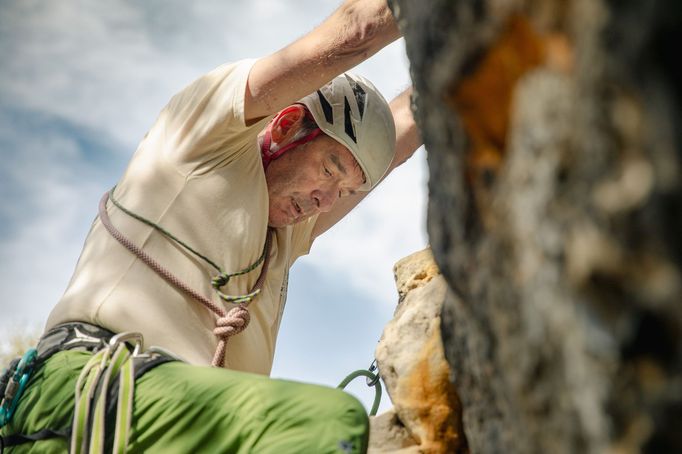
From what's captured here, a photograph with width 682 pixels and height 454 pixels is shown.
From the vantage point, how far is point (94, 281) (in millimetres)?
2934

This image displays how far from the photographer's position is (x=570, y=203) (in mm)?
1024

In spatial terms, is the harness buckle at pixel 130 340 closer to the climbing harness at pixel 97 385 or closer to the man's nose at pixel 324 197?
the climbing harness at pixel 97 385

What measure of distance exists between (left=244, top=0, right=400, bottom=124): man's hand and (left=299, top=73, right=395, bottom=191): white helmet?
0.44 metres

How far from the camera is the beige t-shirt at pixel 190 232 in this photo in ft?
9.45

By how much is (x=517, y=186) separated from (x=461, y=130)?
21cm

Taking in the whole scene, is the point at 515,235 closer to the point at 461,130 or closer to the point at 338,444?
the point at 461,130

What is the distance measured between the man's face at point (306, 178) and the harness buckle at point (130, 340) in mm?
1176

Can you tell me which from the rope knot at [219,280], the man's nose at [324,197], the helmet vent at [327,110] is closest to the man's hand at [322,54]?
the helmet vent at [327,110]

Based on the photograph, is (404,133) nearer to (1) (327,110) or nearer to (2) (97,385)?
(1) (327,110)

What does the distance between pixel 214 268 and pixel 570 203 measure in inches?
89.7

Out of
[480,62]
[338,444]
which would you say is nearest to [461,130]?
[480,62]

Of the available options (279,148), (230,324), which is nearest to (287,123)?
(279,148)

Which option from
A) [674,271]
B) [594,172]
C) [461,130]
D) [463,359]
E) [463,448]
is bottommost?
[463,448]

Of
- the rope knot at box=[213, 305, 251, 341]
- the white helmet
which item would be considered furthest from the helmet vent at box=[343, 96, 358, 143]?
the rope knot at box=[213, 305, 251, 341]
